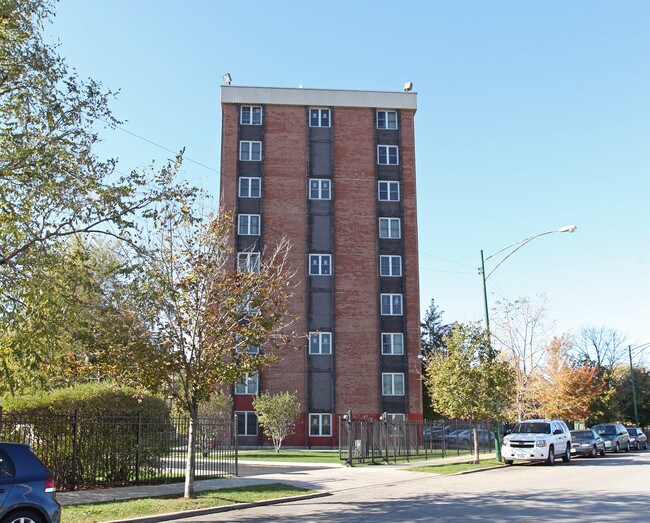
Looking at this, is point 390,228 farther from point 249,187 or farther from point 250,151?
point 250,151

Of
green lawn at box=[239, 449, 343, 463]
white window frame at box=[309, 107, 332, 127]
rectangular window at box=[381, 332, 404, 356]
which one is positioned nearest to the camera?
green lawn at box=[239, 449, 343, 463]

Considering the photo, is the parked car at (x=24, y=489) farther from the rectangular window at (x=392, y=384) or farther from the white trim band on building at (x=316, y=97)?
the white trim band on building at (x=316, y=97)

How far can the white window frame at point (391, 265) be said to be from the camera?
49.1 meters

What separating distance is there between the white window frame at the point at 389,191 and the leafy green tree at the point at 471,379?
2396 cm

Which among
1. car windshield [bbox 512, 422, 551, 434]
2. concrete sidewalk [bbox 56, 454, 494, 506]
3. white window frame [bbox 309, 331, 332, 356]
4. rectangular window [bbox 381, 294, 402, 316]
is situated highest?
rectangular window [bbox 381, 294, 402, 316]

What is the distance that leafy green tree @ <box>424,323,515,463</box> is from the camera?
2658 cm

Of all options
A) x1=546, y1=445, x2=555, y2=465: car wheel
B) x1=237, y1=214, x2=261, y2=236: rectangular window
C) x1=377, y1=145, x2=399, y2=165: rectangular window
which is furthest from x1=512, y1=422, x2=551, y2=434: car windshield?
x1=377, y1=145, x2=399, y2=165: rectangular window

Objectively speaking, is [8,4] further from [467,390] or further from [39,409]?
[467,390]

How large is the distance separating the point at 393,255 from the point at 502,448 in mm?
23290

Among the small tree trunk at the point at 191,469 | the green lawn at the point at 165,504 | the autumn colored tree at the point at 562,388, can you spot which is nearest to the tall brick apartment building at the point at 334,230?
the autumn colored tree at the point at 562,388

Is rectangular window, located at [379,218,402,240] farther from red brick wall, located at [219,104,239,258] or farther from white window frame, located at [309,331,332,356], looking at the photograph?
red brick wall, located at [219,104,239,258]

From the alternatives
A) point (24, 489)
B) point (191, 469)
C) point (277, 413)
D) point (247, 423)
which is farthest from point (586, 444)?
point (24, 489)

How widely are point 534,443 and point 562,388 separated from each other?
2050cm

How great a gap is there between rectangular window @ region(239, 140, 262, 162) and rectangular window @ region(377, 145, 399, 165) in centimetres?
930
